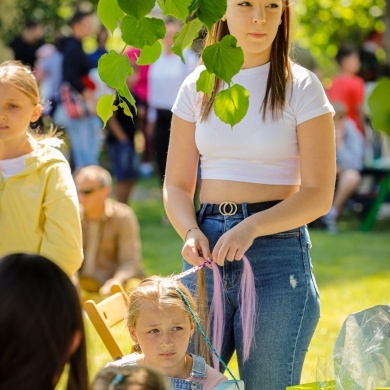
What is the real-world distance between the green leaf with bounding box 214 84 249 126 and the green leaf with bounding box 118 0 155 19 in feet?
1.08

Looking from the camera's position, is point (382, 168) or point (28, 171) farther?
point (382, 168)

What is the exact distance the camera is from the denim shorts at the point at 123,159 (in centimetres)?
1077

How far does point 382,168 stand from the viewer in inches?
461

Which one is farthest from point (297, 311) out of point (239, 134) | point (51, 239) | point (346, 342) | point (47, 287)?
point (47, 287)

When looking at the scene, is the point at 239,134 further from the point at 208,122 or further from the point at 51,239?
the point at 51,239

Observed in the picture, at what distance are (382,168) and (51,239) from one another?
28.1ft

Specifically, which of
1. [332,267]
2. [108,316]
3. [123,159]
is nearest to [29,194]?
[108,316]

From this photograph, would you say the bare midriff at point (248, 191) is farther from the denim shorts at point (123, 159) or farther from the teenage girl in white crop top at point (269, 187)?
the denim shorts at point (123, 159)

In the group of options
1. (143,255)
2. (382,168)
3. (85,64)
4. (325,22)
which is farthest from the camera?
(325,22)

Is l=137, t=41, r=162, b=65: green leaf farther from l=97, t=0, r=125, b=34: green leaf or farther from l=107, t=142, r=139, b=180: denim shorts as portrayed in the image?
l=107, t=142, r=139, b=180: denim shorts

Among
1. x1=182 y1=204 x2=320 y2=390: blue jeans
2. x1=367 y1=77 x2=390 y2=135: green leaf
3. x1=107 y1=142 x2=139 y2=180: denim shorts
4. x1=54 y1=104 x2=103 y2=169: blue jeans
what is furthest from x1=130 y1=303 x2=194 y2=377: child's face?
x1=54 y1=104 x2=103 y2=169: blue jeans

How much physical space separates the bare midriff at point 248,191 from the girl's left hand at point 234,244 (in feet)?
0.56

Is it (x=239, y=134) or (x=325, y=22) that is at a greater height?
(x=239, y=134)

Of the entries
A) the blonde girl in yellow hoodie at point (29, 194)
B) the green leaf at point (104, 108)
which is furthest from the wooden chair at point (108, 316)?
the green leaf at point (104, 108)
